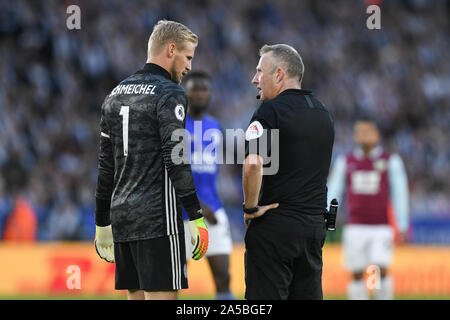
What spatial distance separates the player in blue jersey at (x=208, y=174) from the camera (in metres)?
7.59

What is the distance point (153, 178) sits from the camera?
191 inches

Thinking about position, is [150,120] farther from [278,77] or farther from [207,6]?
[207,6]

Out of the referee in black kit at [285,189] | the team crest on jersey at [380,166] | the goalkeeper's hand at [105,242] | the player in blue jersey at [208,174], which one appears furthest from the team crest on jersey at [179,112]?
the team crest on jersey at [380,166]

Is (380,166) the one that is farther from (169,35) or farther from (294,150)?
(169,35)

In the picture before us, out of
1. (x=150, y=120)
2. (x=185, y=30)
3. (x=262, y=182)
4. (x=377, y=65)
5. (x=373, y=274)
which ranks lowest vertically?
(x=373, y=274)

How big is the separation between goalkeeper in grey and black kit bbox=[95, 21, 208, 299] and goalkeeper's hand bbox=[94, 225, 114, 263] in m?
0.30

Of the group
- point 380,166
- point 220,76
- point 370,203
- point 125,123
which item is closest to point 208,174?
point 125,123

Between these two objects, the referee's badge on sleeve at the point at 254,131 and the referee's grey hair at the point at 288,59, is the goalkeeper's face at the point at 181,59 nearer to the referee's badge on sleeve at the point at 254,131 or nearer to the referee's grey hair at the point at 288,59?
the referee's grey hair at the point at 288,59

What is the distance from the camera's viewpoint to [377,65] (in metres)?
21.9

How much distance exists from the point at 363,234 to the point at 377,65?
12.5m

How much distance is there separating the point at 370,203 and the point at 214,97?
969cm

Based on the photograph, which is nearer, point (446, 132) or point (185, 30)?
point (185, 30)

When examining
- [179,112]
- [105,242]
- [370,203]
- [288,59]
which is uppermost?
[288,59]

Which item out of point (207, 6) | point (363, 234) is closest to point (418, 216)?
point (363, 234)
